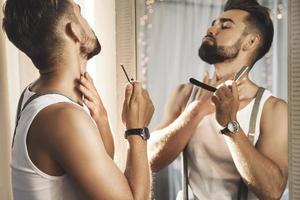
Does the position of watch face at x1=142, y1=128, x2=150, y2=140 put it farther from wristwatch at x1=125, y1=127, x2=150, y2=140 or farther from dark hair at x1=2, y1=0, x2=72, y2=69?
dark hair at x1=2, y1=0, x2=72, y2=69

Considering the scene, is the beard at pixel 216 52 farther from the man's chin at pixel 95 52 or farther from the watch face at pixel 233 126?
the man's chin at pixel 95 52

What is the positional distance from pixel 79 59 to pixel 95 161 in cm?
46

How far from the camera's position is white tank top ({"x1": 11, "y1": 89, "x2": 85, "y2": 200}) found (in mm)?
1223

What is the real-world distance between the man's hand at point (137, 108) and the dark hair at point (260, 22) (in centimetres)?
41

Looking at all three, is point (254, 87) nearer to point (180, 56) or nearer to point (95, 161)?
point (180, 56)

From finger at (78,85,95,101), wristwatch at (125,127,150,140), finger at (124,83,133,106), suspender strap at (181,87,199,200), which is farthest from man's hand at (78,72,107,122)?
suspender strap at (181,87,199,200)

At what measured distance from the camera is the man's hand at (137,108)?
137 centimetres

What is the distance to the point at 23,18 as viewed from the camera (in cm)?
136

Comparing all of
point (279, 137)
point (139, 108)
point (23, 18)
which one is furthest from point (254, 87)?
point (23, 18)

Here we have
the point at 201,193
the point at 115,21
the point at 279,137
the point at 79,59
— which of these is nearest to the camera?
the point at 279,137

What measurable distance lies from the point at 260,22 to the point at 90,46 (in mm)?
633

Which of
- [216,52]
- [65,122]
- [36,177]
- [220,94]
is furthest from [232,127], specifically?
[36,177]

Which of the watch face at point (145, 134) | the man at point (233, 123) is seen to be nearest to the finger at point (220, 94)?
the man at point (233, 123)

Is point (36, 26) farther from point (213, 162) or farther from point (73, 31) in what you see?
point (213, 162)
